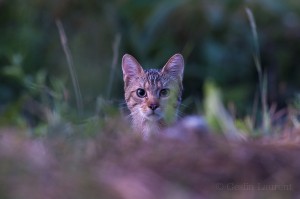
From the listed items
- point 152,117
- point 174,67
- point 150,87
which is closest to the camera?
point 152,117

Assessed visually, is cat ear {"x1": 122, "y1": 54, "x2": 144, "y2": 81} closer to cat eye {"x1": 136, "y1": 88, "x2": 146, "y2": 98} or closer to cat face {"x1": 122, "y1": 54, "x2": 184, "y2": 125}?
cat face {"x1": 122, "y1": 54, "x2": 184, "y2": 125}

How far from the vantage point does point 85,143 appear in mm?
4621

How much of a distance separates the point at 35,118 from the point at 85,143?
17.7 ft

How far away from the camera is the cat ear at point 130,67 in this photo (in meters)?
7.62

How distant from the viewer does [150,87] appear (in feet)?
24.2

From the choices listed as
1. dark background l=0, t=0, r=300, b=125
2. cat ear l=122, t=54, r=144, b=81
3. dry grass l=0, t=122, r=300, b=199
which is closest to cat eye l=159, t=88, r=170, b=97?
cat ear l=122, t=54, r=144, b=81

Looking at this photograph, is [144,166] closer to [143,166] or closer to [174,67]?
[143,166]

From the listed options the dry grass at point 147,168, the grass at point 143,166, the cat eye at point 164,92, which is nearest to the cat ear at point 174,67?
the cat eye at point 164,92

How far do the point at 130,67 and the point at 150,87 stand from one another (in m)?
0.41

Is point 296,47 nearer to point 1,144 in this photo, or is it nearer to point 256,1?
point 256,1

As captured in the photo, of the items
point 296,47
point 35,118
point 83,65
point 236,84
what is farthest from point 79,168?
point 296,47

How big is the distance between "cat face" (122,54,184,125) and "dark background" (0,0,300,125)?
2.74 metres

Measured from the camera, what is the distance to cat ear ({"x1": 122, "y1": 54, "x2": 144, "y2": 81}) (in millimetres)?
7617

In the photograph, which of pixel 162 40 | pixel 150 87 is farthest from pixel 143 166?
pixel 162 40
